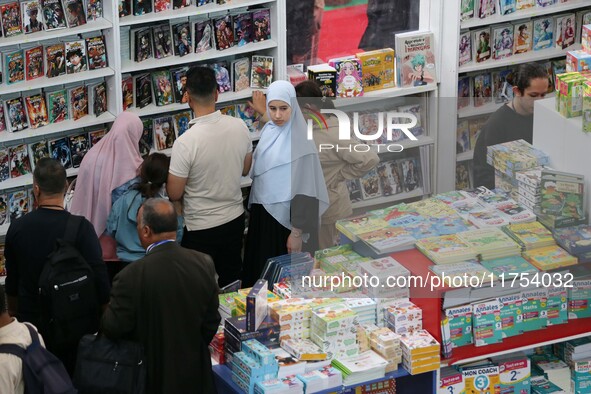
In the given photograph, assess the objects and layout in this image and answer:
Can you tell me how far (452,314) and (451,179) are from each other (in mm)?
1450

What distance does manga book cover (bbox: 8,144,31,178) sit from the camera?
6.91 m

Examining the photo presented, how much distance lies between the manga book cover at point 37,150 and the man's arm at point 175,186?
103 centimetres

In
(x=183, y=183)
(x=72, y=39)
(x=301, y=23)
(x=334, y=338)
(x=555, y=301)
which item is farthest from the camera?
(x=301, y=23)

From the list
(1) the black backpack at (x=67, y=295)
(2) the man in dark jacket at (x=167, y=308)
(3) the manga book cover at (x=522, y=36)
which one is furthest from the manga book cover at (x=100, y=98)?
(3) the manga book cover at (x=522, y=36)

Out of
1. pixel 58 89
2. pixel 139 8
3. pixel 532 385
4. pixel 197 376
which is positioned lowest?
pixel 532 385

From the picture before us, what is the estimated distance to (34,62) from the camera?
6828mm

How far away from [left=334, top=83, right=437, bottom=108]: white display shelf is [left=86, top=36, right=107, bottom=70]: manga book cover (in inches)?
66.7

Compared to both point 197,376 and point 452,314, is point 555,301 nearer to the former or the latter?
point 452,314

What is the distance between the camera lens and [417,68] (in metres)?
8.11

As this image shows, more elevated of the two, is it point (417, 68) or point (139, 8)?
point (139, 8)

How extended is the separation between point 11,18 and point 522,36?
400 cm

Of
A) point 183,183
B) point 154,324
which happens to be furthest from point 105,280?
point 183,183

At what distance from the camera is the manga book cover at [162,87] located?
23.8ft

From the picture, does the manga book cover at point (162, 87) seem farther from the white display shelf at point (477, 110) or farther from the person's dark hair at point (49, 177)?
the white display shelf at point (477, 110)
